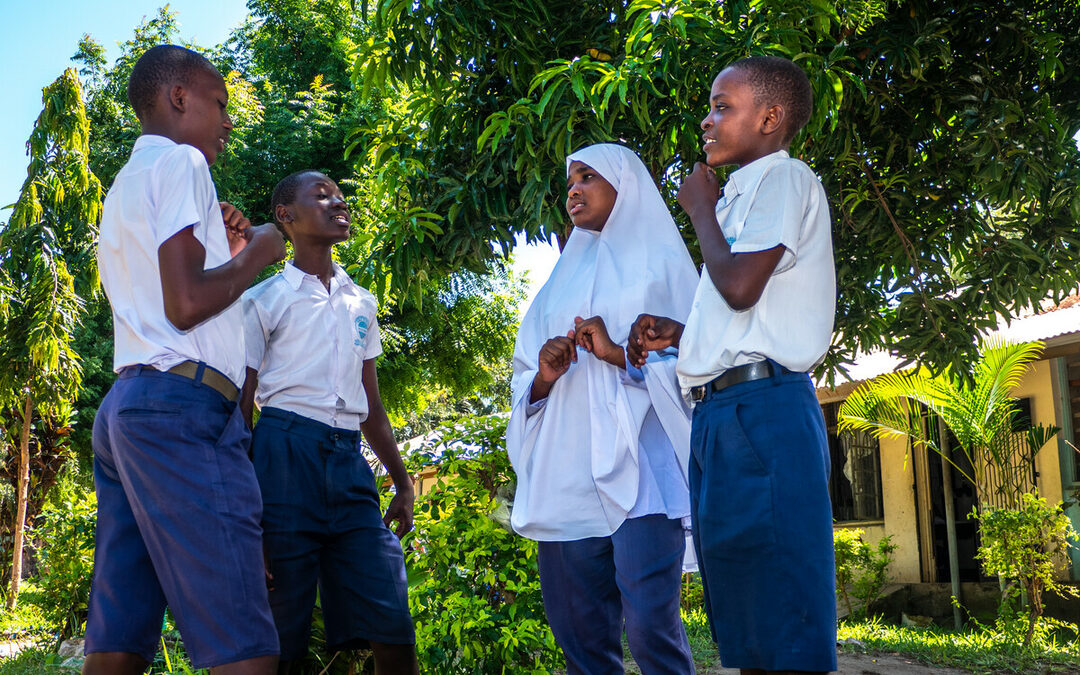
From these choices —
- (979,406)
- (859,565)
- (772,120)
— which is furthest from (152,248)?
(859,565)

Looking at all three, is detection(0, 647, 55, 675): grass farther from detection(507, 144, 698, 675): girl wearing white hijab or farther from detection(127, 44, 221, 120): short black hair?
detection(127, 44, 221, 120): short black hair

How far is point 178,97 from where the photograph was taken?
257cm

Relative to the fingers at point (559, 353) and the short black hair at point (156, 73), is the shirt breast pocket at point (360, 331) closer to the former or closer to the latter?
the fingers at point (559, 353)

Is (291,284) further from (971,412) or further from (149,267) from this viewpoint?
(971,412)

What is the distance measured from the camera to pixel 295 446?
3.11 metres

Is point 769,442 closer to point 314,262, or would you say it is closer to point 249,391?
point 249,391

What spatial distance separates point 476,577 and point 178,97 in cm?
267

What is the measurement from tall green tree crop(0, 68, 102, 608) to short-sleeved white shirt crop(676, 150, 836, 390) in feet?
27.3

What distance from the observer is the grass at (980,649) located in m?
6.53

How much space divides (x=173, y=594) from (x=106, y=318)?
1603cm

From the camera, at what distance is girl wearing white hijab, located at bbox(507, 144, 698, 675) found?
2.74 m

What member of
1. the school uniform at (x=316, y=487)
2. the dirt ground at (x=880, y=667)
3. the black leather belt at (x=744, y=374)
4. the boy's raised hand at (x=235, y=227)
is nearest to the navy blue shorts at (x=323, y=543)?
the school uniform at (x=316, y=487)

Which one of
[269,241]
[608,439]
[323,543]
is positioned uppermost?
[269,241]

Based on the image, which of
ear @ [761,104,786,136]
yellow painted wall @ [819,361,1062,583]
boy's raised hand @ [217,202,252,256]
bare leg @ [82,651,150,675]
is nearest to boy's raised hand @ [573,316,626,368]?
ear @ [761,104,786,136]
